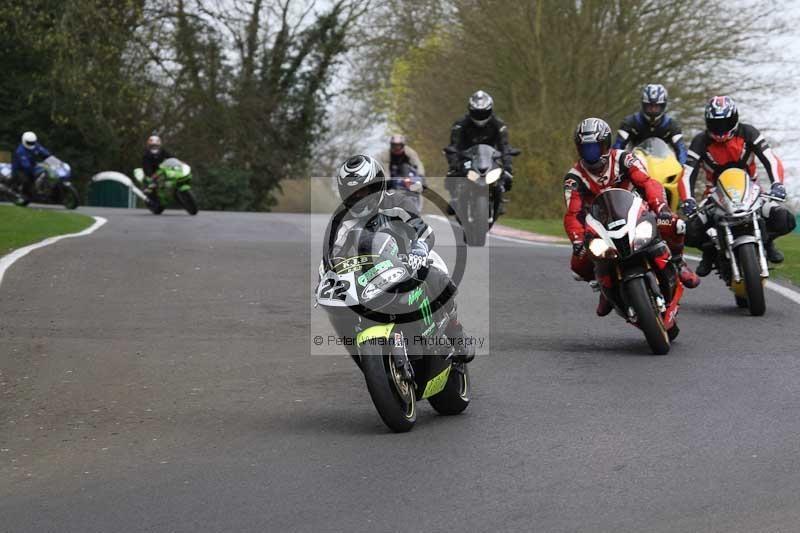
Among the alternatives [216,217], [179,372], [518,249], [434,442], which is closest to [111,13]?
[216,217]

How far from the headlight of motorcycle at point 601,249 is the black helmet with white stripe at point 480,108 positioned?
25.7ft

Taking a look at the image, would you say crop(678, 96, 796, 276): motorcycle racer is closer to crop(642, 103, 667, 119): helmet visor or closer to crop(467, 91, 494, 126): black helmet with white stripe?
crop(642, 103, 667, 119): helmet visor

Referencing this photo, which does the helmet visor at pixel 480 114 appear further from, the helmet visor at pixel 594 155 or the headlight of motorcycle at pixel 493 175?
the helmet visor at pixel 594 155

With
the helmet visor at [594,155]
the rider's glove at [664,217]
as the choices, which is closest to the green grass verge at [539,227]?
the rider's glove at [664,217]

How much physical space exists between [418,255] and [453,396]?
91cm

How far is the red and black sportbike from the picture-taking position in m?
9.32

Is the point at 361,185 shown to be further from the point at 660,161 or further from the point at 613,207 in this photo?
the point at 660,161

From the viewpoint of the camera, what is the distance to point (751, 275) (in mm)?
11164

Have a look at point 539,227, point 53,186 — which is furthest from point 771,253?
point 53,186

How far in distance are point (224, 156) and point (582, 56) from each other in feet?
53.9

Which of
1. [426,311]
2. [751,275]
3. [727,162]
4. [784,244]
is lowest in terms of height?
[784,244]

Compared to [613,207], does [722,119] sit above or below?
above

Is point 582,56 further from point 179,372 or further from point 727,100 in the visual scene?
point 179,372

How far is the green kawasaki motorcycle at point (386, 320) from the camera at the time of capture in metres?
6.83
